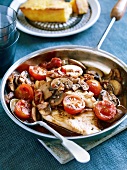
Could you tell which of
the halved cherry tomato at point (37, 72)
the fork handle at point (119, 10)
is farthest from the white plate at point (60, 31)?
the halved cherry tomato at point (37, 72)

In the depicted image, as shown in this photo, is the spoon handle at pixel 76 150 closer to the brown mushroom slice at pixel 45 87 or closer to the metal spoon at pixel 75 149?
the metal spoon at pixel 75 149

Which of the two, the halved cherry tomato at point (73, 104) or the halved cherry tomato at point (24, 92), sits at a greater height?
the halved cherry tomato at point (73, 104)

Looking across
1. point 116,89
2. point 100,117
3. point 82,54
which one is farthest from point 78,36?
point 100,117

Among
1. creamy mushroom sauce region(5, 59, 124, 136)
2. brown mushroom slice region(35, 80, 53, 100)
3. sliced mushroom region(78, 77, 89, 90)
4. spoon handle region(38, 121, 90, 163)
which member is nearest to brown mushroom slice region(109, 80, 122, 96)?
creamy mushroom sauce region(5, 59, 124, 136)

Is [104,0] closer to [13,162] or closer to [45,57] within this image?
[45,57]

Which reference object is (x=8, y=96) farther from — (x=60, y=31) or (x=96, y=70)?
(x=60, y=31)

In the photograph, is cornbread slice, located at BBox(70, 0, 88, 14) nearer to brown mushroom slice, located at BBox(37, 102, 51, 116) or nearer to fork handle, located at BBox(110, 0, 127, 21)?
fork handle, located at BBox(110, 0, 127, 21)

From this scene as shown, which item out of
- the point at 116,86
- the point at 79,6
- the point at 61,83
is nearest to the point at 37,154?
the point at 61,83
